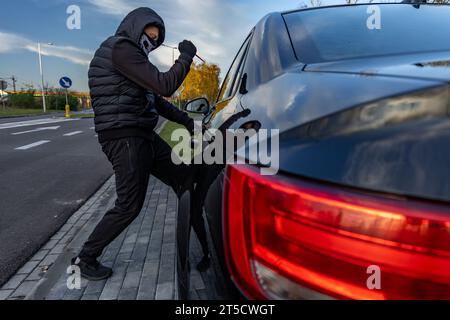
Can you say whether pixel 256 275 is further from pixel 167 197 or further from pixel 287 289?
pixel 167 197

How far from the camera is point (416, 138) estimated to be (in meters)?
0.71

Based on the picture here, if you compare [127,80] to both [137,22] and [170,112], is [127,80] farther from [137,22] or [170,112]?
[170,112]

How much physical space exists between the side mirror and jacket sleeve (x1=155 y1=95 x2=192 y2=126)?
0.36m

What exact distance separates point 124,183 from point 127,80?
69cm

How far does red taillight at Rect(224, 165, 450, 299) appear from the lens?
697 mm

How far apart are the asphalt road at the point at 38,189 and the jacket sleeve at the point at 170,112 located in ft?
6.34

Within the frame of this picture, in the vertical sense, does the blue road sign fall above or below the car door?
above

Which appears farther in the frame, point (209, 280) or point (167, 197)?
point (167, 197)

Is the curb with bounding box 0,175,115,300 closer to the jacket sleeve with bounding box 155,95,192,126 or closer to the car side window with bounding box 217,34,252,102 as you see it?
the jacket sleeve with bounding box 155,95,192,126

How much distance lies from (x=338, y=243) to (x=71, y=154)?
966 cm

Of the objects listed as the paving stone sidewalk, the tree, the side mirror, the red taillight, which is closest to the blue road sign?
the tree

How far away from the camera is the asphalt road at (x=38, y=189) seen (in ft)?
11.9

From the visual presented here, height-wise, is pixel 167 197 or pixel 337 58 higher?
pixel 337 58
